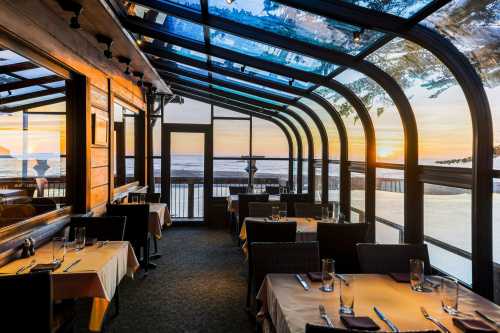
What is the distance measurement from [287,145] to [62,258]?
6835 mm

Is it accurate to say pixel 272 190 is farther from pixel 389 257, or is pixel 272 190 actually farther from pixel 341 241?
pixel 389 257

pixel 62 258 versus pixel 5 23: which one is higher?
pixel 5 23

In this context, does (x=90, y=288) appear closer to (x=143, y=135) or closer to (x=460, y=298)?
(x=460, y=298)

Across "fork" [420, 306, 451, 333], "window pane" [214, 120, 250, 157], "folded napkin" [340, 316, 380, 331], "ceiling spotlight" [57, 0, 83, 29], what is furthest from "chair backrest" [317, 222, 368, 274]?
"window pane" [214, 120, 250, 157]

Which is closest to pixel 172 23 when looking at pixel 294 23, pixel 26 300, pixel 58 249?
pixel 294 23

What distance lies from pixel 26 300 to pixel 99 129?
3.15 meters

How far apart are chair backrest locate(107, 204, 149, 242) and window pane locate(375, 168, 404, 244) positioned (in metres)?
3.12

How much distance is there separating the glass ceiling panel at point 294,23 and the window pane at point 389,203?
156 centimetres

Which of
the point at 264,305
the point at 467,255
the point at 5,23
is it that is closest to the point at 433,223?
the point at 467,255

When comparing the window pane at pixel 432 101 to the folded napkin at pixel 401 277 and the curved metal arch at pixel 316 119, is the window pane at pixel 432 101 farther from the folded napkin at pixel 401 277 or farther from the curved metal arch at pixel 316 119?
the curved metal arch at pixel 316 119

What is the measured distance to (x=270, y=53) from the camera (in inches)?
174

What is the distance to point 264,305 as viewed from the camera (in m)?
2.64

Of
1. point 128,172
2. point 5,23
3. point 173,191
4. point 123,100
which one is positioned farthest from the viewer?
point 173,191

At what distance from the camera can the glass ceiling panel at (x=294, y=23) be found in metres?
3.17
